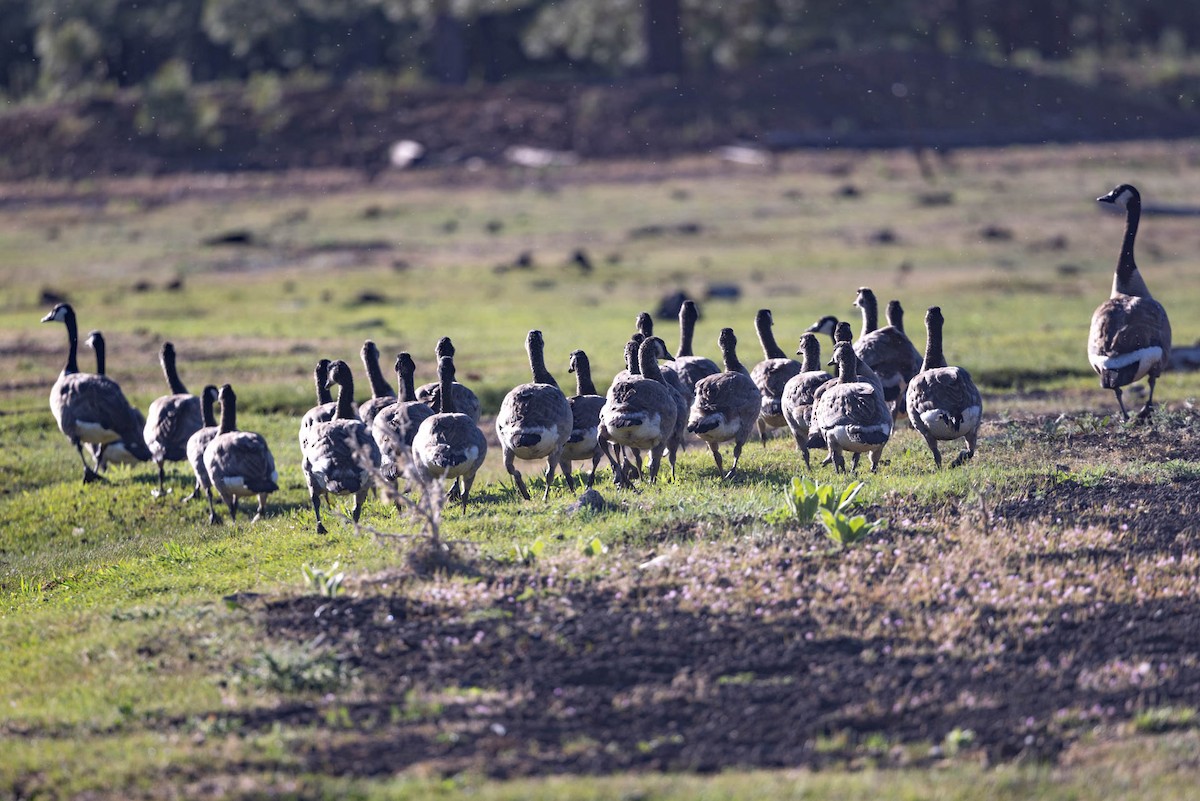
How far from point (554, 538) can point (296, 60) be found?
81.8 metres

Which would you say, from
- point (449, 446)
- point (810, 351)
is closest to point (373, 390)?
point (449, 446)

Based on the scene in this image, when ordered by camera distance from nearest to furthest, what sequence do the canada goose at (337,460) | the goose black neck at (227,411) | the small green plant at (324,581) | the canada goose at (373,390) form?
1. the small green plant at (324,581)
2. the canada goose at (337,460)
3. the goose black neck at (227,411)
4. the canada goose at (373,390)

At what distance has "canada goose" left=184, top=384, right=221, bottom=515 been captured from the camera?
58.1 feet

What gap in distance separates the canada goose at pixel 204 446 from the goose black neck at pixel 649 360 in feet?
15.7

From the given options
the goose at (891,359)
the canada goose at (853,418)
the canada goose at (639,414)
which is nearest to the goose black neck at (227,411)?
the canada goose at (639,414)

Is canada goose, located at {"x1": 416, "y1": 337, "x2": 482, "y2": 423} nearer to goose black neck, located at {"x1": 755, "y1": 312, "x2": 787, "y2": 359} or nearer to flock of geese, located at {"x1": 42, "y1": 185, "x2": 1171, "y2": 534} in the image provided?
flock of geese, located at {"x1": 42, "y1": 185, "x2": 1171, "y2": 534}

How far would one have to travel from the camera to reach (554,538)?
13.5 m

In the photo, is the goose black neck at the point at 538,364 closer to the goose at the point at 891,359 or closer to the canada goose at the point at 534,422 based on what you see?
the canada goose at the point at 534,422

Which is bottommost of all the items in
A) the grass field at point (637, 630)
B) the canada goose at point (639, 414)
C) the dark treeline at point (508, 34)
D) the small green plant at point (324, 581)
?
the grass field at point (637, 630)

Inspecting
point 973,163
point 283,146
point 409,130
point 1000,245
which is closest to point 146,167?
point 283,146

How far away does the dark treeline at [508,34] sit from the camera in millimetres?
80938

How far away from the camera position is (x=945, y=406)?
51.4ft

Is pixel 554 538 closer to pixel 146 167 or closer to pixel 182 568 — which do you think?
pixel 182 568

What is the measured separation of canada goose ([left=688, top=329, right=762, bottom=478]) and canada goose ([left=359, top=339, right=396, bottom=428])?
3.79 metres
